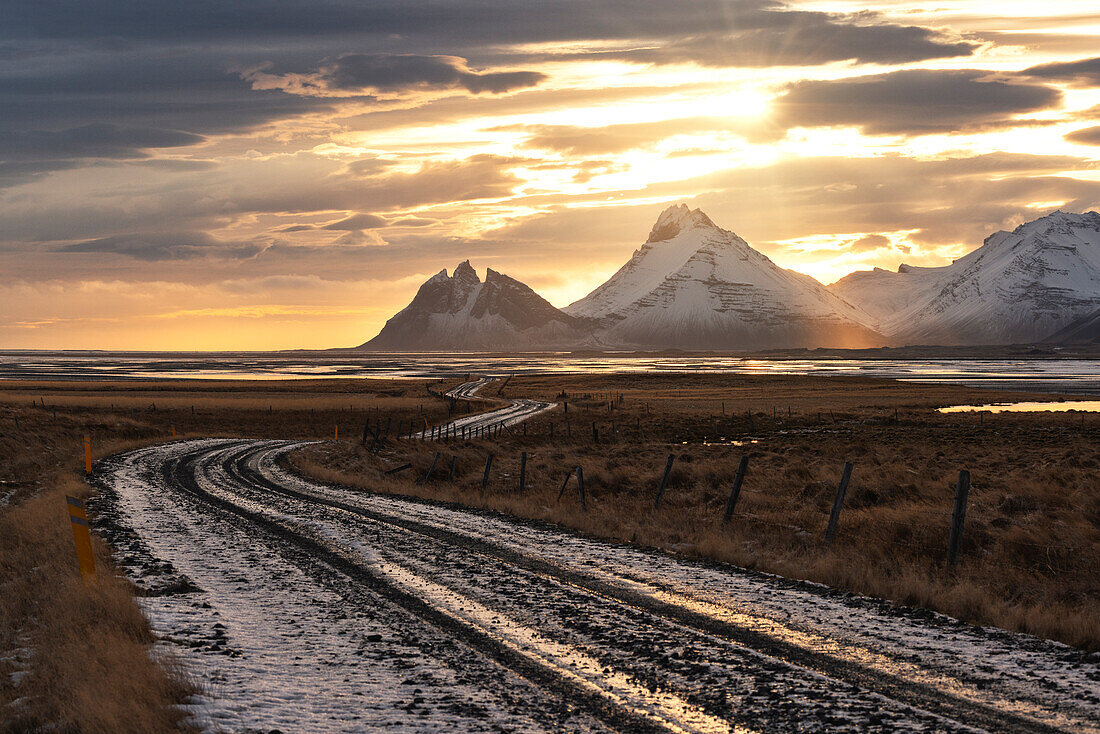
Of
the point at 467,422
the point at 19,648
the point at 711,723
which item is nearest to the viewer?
the point at 711,723

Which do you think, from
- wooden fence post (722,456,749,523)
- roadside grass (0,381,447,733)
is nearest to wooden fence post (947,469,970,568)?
wooden fence post (722,456,749,523)

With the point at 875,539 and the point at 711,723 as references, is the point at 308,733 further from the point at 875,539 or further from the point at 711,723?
the point at 875,539

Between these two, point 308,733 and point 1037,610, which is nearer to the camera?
point 308,733

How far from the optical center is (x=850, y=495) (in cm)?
2342

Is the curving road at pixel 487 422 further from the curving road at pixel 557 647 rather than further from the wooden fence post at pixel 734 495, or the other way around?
the curving road at pixel 557 647

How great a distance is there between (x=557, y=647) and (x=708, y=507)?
13661 millimetres

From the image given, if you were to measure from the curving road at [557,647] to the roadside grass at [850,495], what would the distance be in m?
1.18

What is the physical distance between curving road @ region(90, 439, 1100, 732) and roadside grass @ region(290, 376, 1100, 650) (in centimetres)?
118

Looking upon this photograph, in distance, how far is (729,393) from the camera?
104 m

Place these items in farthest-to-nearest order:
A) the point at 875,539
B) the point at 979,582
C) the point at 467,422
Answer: the point at 467,422 < the point at 875,539 < the point at 979,582

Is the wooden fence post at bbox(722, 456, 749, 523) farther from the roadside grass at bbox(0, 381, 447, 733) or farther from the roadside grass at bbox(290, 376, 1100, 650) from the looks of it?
the roadside grass at bbox(0, 381, 447, 733)

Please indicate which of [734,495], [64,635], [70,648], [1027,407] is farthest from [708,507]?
[1027,407]

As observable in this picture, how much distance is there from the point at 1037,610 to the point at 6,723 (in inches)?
457

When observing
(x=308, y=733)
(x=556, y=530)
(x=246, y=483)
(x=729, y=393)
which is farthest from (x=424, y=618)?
(x=729, y=393)
